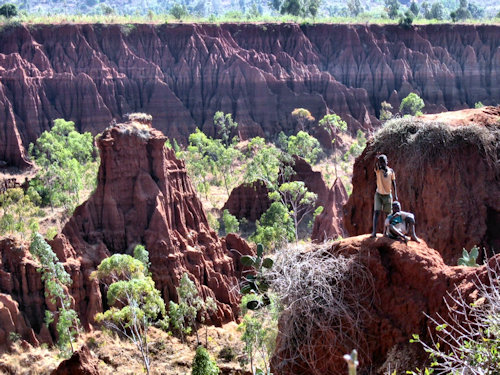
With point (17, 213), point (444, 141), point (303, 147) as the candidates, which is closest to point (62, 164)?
point (17, 213)

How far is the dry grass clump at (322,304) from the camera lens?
32.7 ft

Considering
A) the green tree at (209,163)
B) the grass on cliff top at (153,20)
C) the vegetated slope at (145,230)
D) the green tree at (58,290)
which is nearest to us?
the green tree at (58,290)

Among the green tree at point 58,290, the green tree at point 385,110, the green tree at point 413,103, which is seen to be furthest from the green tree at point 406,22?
the green tree at point 58,290

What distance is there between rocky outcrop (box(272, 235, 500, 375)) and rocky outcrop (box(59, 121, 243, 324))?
53.2ft

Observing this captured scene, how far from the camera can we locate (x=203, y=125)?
59.9 meters

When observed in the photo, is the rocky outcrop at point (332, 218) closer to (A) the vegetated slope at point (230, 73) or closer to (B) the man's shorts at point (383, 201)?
(B) the man's shorts at point (383, 201)

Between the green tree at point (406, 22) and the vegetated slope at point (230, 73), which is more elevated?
the green tree at point (406, 22)

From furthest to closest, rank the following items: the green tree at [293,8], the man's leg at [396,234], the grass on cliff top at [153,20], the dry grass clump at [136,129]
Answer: the green tree at [293,8], the grass on cliff top at [153,20], the dry grass clump at [136,129], the man's leg at [396,234]

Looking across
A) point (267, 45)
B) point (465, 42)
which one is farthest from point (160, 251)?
point (465, 42)

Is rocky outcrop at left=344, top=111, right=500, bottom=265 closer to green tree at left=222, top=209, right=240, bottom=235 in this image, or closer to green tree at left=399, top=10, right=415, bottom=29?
green tree at left=222, top=209, right=240, bottom=235

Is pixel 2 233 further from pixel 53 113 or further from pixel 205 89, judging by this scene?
pixel 205 89

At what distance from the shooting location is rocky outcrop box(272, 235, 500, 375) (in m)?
9.73

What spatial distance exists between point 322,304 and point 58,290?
1481cm

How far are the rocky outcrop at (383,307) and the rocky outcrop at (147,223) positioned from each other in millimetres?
16230
